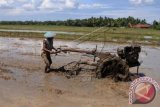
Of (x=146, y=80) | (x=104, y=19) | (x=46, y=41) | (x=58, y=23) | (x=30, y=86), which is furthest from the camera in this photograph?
(x=58, y=23)

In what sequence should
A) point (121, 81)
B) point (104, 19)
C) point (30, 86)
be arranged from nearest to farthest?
point (30, 86) < point (121, 81) < point (104, 19)

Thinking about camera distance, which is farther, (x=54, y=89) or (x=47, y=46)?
(x=47, y=46)

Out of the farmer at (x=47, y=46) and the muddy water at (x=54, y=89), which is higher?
the farmer at (x=47, y=46)

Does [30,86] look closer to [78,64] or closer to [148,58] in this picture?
[78,64]

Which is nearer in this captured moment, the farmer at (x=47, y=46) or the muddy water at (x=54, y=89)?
the muddy water at (x=54, y=89)

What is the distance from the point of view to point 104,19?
81.9 metres

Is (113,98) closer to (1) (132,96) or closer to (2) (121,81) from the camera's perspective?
(2) (121,81)

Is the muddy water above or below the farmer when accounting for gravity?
below

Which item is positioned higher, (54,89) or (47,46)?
(47,46)

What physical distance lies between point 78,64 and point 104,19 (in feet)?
232

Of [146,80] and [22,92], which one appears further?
[22,92]

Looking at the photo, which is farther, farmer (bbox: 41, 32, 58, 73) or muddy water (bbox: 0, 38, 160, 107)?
farmer (bbox: 41, 32, 58, 73)

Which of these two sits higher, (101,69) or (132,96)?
(132,96)

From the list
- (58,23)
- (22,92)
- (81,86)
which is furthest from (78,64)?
(58,23)
